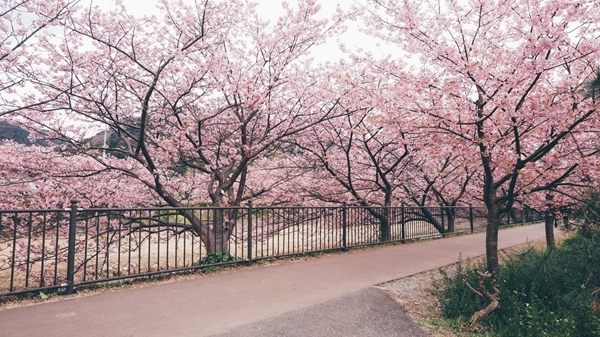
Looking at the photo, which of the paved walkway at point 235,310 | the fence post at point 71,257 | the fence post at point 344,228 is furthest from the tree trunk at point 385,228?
the fence post at point 71,257

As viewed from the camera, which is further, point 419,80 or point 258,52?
point 258,52

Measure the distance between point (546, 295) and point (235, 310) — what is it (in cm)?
372

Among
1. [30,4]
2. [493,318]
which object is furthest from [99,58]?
[493,318]

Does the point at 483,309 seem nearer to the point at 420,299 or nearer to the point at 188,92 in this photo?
the point at 420,299

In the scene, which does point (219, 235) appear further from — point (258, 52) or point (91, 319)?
point (258, 52)

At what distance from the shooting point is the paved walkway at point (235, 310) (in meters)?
3.35

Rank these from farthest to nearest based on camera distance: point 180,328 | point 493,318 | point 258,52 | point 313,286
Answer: point 258,52 < point 313,286 < point 493,318 < point 180,328

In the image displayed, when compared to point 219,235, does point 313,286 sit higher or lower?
lower

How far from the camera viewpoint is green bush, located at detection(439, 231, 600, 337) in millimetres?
3422

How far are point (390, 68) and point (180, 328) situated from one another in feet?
18.1

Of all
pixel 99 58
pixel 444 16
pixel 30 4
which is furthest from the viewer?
pixel 99 58

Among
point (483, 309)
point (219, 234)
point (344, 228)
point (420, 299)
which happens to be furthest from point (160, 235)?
point (483, 309)

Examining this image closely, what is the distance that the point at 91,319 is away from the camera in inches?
140

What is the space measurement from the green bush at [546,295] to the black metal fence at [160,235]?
10.9ft
